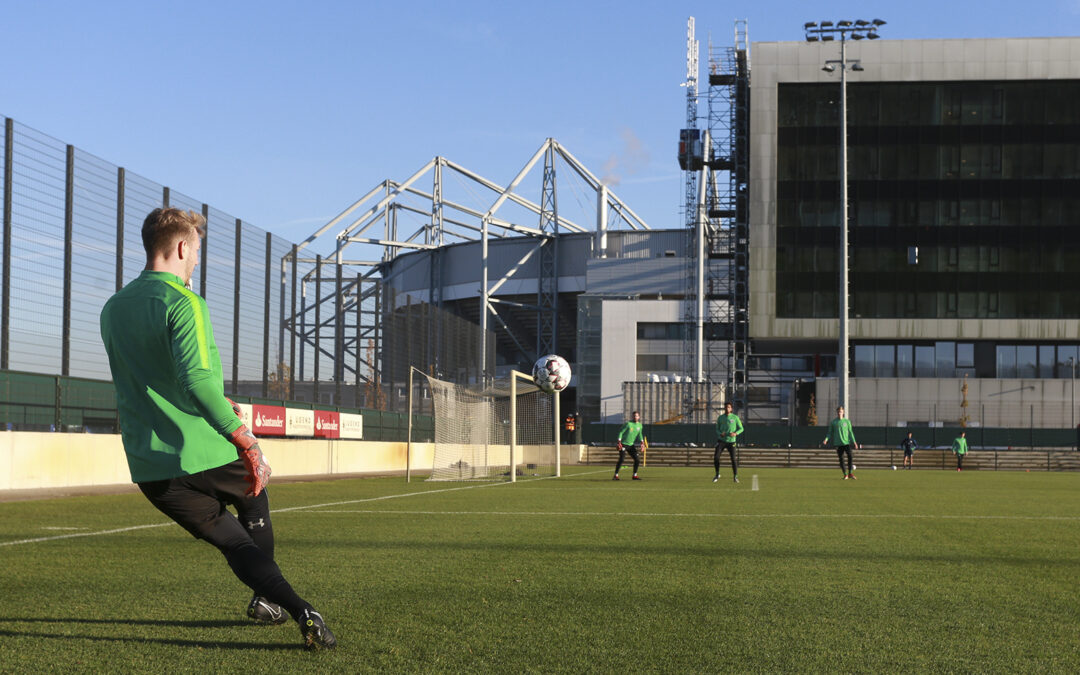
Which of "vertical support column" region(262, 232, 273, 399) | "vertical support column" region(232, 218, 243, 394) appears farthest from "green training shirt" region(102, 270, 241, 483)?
"vertical support column" region(262, 232, 273, 399)

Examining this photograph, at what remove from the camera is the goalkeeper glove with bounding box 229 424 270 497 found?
453 centimetres

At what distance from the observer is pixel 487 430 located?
30.8m

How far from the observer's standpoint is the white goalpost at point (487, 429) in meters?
27.2

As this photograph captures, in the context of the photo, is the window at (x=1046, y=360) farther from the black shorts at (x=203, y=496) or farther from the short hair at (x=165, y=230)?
the short hair at (x=165, y=230)

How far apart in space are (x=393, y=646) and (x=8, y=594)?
2871 millimetres

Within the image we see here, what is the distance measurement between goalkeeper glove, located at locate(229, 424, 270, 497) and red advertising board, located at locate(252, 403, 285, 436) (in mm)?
21895

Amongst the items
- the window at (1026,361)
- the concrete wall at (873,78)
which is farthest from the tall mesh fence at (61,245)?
the window at (1026,361)

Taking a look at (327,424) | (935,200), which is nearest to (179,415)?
(327,424)

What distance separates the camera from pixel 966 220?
6588 centimetres

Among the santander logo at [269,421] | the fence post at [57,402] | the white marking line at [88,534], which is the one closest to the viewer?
the white marking line at [88,534]

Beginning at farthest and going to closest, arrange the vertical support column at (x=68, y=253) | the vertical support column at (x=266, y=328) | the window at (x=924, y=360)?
1. the window at (x=924, y=360)
2. the vertical support column at (x=266, y=328)
3. the vertical support column at (x=68, y=253)

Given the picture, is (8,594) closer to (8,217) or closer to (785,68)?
(8,217)

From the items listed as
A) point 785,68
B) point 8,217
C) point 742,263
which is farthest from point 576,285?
point 8,217

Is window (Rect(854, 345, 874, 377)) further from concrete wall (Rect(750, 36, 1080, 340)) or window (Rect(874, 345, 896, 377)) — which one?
concrete wall (Rect(750, 36, 1080, 340))
